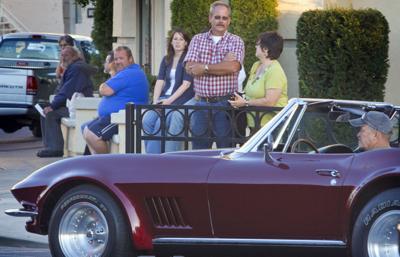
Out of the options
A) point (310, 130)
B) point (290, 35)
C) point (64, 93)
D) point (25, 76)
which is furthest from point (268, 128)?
point (25, 76)

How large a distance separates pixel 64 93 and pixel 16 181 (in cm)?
254

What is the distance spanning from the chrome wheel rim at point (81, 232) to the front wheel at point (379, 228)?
182cm

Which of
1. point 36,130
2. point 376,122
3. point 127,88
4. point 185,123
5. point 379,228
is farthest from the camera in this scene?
point 36,130

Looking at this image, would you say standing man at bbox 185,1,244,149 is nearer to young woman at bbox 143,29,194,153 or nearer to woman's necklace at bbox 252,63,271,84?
woman's necklace at bbox 252,63,271,84

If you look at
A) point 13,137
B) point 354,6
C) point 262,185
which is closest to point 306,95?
point 354,6

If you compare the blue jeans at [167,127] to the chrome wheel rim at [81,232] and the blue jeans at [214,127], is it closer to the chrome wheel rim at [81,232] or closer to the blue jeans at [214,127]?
the blue jeans at [214,127]

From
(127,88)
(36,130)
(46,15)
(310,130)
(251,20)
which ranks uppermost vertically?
(251,20)

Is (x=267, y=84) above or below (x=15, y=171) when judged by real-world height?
above

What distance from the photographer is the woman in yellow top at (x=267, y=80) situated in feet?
35.4

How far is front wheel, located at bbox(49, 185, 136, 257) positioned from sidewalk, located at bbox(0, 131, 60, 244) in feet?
7.36

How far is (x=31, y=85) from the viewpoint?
774 inches

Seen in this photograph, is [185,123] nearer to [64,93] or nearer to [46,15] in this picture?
[64,93]

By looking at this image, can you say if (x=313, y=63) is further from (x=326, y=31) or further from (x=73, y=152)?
(x=73, y=152)

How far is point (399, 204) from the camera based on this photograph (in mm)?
7250
